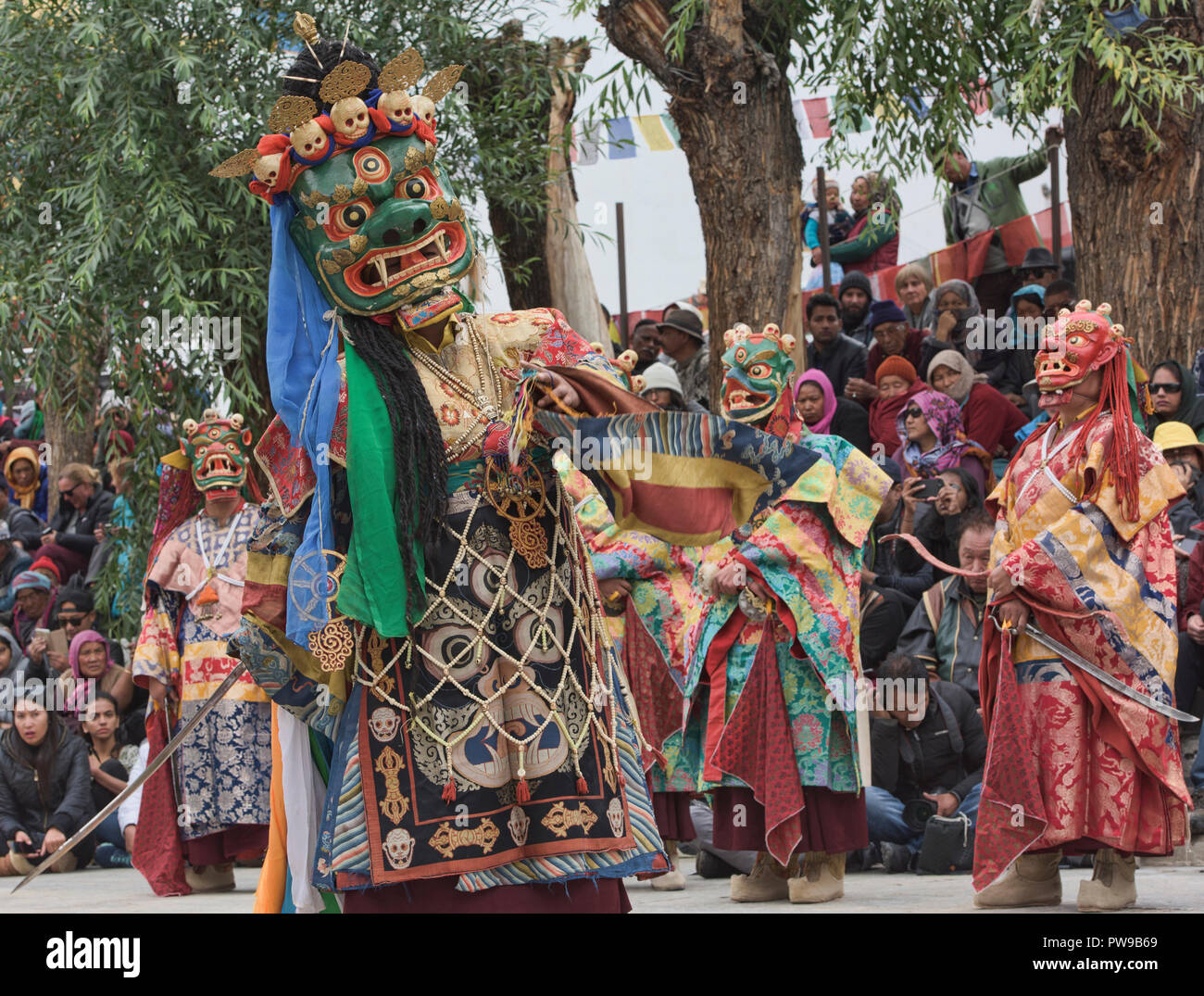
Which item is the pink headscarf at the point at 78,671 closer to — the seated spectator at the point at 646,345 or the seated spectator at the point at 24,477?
the seated spectator at the point at 24,477

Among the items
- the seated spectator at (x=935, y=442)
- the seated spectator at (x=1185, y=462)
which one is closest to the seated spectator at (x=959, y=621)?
the seated spectator at (x=935, y=442)

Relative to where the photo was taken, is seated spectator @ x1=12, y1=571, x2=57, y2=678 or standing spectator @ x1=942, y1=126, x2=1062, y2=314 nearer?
standing spectator @ x1=942, y1=126, x2=1062, y2=314

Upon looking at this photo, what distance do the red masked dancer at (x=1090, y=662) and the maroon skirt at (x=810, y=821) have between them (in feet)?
2.34

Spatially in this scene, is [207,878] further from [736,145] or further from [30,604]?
[736,145]

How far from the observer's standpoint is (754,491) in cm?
393

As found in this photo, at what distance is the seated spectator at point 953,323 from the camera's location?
32.4 ft

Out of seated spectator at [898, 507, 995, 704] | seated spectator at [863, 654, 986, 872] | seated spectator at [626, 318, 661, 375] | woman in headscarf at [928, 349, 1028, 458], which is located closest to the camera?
seated spectator at [863, 654, 986, 872]

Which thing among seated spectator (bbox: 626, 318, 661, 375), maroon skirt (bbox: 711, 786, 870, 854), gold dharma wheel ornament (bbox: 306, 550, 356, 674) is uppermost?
seated spectator (bbox: 626, 318, 661, 375)

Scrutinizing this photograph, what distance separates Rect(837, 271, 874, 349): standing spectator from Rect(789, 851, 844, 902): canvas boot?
4.72 m

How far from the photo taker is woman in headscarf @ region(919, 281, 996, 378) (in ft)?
32.4

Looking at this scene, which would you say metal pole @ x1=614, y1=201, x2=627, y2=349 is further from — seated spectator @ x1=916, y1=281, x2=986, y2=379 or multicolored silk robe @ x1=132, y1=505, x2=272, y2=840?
multicolored silk robe @ x1=132, y1=505, x2=272, y2=840

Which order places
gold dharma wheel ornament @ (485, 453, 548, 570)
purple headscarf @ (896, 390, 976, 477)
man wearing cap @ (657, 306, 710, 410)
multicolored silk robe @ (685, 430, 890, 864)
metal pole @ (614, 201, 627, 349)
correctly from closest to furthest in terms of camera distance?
gold dharma wheel ornament @ (485, 453, 548, 570) → multicolored silk robe @ (685, 430, 890, 864) → purple headscarf @ (896, 390, 976, 477) → man wearing cap @ (657, 306, 710, 410) → metal pole @ (614, 201, 627, 349)

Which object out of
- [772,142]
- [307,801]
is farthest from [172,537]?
[307,801]

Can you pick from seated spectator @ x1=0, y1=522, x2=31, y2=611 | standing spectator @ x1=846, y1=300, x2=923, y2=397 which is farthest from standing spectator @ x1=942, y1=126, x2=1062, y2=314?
seated spectator @ x1=0, y1=522, x2=31, y2=611
